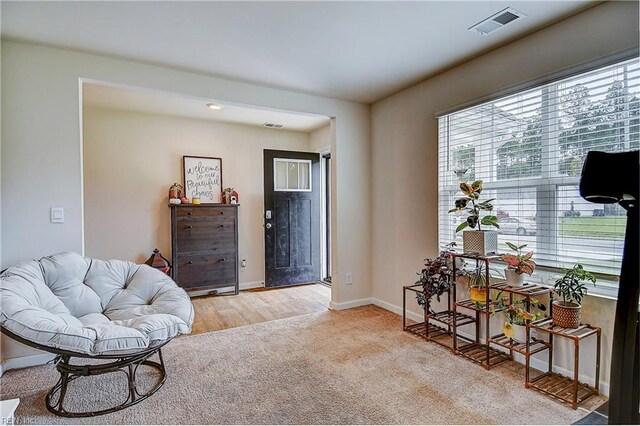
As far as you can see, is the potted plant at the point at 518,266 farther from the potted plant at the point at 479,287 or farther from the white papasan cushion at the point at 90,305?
the white papasan cushion at the point at 90,305

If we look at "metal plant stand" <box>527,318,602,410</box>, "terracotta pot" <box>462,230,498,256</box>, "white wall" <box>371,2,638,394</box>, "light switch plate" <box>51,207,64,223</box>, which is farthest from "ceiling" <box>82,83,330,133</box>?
"metal plant stand" <box>527,318,602,410</box>

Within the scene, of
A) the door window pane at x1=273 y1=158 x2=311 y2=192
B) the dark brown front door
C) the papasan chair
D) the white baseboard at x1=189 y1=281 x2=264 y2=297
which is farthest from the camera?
the door window pane at x1=273 y1=158 x2=311 y2=192

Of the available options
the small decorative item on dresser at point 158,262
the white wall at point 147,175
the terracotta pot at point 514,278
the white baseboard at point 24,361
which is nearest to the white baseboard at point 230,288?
the white wall at point 147,175

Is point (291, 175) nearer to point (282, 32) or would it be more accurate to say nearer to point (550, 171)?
point (282, 32)

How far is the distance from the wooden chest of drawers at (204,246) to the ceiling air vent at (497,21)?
3320 millimetres

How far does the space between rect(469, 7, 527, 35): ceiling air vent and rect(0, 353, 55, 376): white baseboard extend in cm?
384

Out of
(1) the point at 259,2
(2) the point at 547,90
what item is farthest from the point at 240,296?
(2) the point at 547,90

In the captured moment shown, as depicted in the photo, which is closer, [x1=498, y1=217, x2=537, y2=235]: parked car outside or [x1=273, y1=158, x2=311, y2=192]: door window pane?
[x1=498, y1=217, x2=537, y2=235]: parked car outside

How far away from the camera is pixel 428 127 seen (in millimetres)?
3168

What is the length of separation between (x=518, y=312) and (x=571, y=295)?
12.5 inches

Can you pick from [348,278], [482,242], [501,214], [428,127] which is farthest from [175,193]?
[501,214]

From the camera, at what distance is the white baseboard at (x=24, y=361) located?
2340 mm

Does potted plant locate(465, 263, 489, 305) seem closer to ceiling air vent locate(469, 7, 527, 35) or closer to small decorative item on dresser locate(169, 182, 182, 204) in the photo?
ceiling air vent locate(469, 7, 527, 35)

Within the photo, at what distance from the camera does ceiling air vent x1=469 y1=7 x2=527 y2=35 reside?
2074 millimetres
